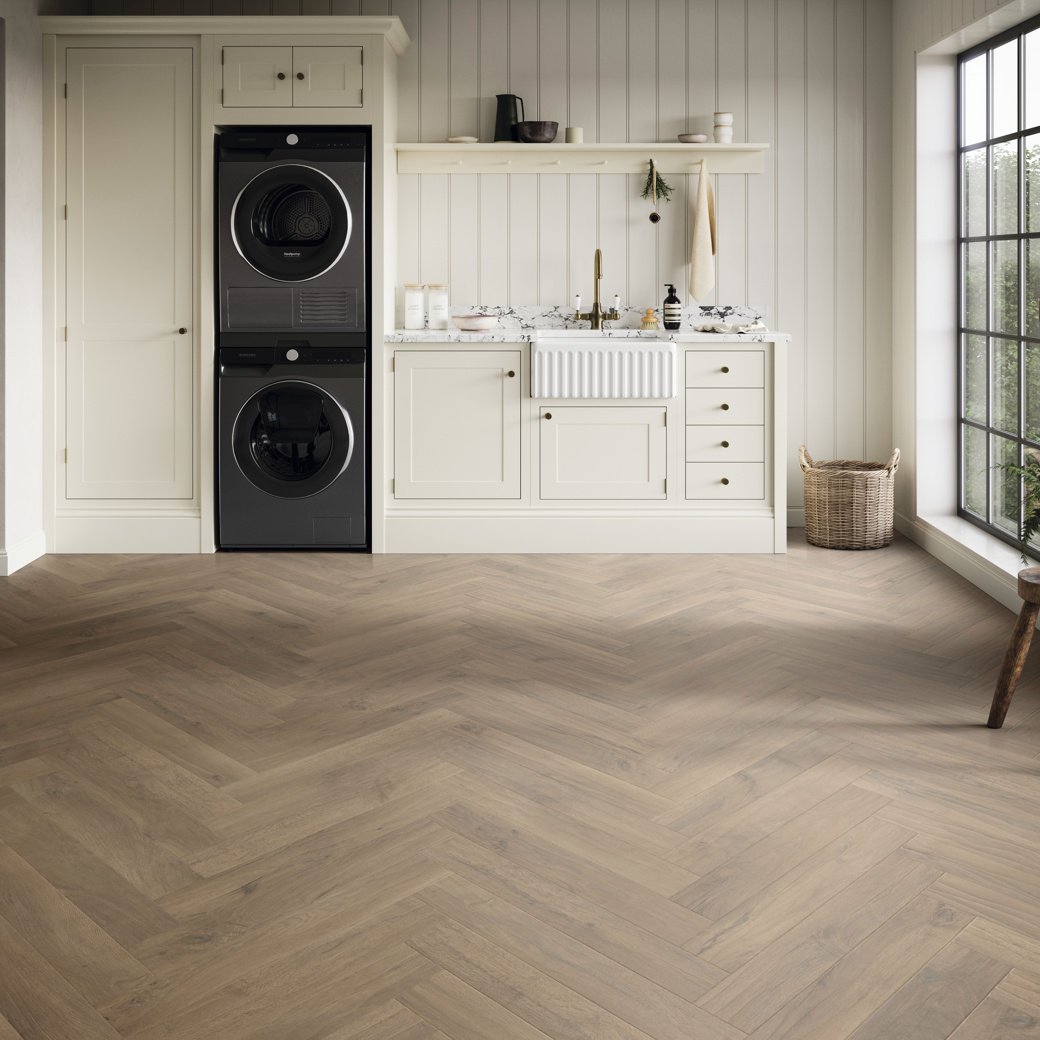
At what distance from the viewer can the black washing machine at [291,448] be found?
4.91 m

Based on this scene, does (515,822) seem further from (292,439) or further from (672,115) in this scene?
(672,115)

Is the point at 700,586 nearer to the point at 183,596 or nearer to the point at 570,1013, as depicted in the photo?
the point at 183,596

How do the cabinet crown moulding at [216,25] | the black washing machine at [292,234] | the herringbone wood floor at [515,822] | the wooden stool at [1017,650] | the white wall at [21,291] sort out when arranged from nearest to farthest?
the herringbone wood floor at [515,822] < the wooden stool at [1017,650] < the white wall at [21,291] < the cabinet crown moulding at [216,25] < the black washing machine at [292,234]

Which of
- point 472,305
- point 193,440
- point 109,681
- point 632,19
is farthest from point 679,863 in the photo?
point 632,19

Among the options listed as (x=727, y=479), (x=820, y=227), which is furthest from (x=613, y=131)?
(x=727, y=479)

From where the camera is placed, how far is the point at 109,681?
3254 mm

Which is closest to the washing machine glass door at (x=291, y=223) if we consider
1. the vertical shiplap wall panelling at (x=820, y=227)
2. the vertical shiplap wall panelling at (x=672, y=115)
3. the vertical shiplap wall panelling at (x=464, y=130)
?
the vertical shiplap wall panelling at (x=464, y=130)

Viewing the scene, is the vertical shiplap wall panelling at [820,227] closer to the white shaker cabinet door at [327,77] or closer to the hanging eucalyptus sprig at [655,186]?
the hanging eucalyptus sprig at [655,186]

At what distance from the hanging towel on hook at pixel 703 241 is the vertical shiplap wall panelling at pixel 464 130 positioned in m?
0.99

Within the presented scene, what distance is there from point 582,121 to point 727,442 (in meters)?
1.66

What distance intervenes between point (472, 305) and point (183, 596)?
6.66ft

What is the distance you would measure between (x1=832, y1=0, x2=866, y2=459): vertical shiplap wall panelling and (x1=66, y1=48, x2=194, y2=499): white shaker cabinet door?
2.87 meters

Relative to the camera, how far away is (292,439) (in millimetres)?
4930

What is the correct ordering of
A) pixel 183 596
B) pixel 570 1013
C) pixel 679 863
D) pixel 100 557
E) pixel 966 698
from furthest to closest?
1. pixel 100 557
2. pixel 183 596
3. pixel 966 698
4. pixel 679 863
5. pixel 570 1013
